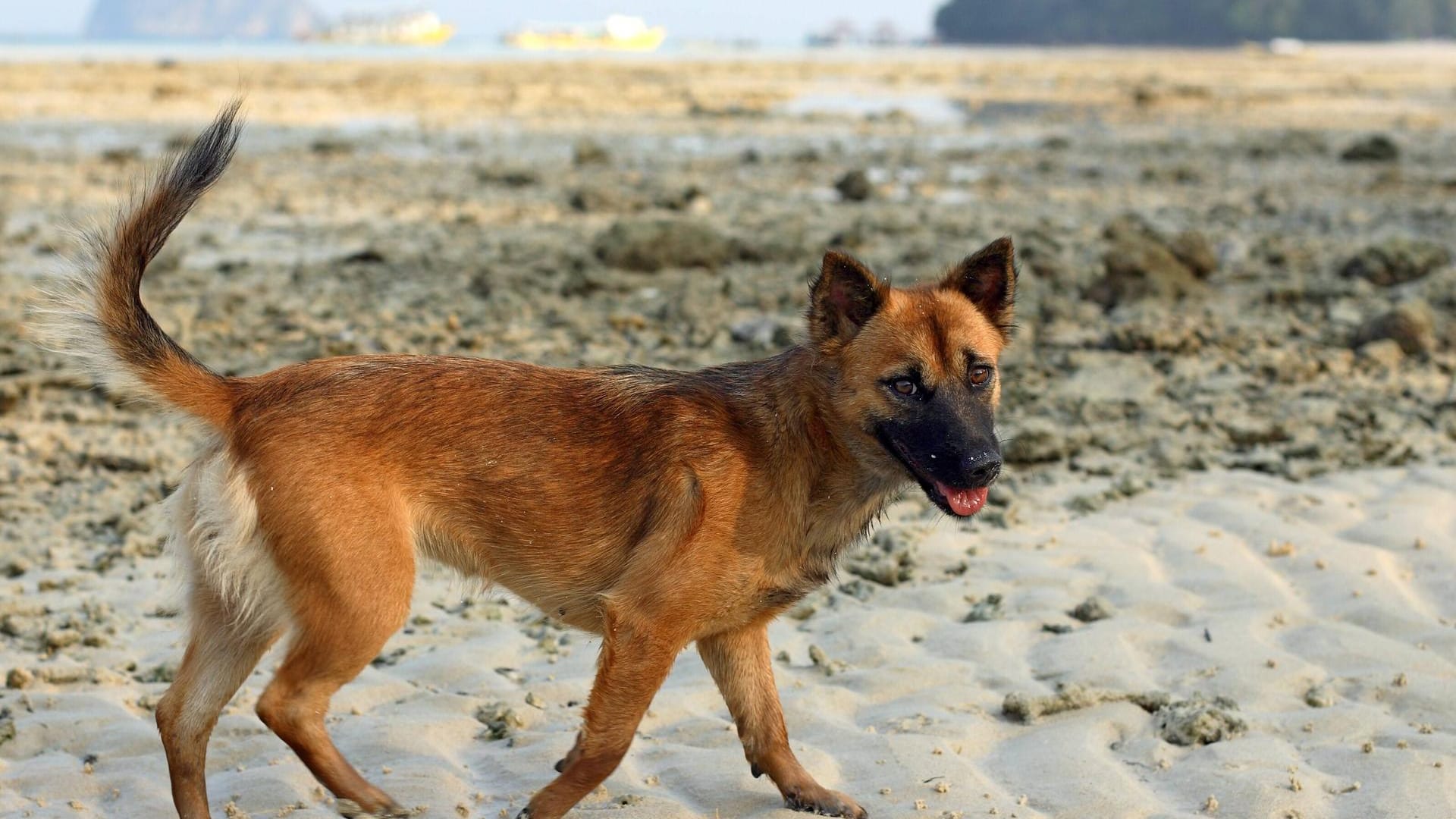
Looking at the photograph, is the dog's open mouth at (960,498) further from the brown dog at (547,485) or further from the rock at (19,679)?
the rock at (19,679)

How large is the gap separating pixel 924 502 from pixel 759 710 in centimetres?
255

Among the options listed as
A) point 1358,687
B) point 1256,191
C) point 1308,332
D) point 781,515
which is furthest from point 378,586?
point 1256,191

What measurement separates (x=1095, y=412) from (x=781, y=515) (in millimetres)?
4066

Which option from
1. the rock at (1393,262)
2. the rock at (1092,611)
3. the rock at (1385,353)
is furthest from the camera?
the rock at (1393,262)

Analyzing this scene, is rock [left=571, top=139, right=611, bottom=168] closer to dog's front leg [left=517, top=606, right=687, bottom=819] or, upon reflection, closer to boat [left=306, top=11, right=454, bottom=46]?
dog's front leg [left=517, top=606, right=687, bottom=819]

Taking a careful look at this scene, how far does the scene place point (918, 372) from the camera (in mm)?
4215

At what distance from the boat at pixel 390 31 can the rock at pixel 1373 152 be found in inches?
4324

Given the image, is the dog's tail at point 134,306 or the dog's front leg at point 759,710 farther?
the dog's front leg at point 759,710

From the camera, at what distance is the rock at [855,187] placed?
1552 centimetres

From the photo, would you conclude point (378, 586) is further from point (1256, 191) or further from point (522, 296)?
point (1256, 191)

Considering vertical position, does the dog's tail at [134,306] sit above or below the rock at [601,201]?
above

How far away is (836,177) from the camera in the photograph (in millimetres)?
17656

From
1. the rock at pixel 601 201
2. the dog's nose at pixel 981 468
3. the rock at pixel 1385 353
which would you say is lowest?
the rock at pixel 1385 353

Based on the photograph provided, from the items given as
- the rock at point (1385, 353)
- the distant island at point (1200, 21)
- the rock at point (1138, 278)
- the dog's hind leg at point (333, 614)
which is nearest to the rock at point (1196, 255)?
the rock at point (1138, 278)
